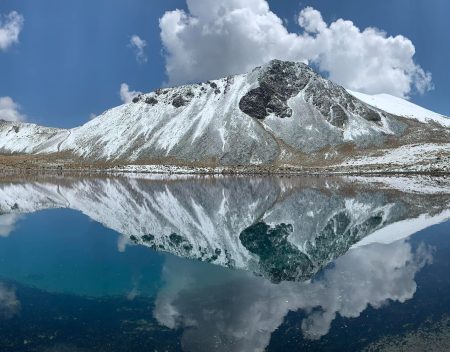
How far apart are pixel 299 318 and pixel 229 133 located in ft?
572

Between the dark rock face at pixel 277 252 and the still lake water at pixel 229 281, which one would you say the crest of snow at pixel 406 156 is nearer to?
the still lake water at pixel 229 281

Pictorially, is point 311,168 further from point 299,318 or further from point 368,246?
point 299,318

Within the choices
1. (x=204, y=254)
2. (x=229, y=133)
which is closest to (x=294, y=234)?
(x=204, y=254)

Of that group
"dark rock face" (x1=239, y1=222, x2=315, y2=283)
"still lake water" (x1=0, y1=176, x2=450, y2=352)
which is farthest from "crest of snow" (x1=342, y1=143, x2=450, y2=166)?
"dark rock face" (x1=239, y1=222, x2=315, y2=283)

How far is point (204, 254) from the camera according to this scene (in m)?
30.2

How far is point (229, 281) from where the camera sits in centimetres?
2369

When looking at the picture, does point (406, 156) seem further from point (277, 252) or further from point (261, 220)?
point (277, 252)

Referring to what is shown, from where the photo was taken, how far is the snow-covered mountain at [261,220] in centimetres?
2973

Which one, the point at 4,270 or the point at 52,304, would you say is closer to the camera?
the point at 52,304

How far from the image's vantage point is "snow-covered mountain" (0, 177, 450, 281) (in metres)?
29.7

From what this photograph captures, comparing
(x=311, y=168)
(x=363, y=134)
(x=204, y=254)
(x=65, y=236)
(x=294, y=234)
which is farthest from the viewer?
(x=363, y=134)

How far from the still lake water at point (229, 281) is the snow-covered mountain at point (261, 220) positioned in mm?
214

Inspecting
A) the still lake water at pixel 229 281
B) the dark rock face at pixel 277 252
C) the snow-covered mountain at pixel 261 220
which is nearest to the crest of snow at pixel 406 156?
the snow-covered mountain at pixel 261 220

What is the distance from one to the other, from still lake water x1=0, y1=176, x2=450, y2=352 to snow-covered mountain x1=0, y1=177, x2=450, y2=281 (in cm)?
21
